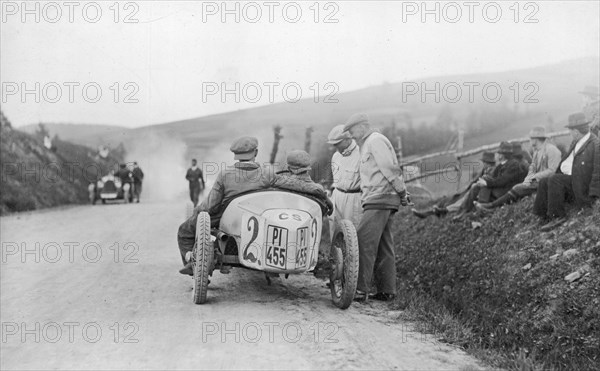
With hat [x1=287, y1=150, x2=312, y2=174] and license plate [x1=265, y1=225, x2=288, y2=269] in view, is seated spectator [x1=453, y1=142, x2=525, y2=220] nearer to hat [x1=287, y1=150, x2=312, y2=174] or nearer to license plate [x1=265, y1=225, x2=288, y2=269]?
hat [x1=287, y1=150, x2=312, y2=174]

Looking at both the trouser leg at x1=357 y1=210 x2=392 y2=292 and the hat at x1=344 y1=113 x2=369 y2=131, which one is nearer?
the trouser leg at x1=357 y1=210 x2=392 y2=292

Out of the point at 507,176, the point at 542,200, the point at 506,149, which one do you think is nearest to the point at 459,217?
the point at 507,176

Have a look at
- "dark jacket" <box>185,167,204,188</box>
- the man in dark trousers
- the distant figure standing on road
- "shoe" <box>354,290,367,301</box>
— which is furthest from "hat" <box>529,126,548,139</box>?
the distant figure standing on road

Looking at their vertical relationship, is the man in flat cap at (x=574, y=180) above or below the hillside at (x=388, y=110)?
below

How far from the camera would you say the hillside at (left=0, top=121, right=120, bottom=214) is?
20.7 meters

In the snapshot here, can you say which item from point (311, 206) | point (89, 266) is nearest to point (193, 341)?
point (311, 206)

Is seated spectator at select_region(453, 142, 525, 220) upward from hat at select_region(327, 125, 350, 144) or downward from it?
downward

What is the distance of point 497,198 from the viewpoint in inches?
436

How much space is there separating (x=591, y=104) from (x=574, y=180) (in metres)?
2.98

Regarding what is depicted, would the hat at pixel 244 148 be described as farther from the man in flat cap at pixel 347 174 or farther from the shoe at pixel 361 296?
the shoe at pixel 361 296

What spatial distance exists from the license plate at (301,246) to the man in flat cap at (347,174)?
1.72 metres

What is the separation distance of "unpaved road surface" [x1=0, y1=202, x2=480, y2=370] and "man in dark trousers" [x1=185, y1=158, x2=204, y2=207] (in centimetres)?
1165

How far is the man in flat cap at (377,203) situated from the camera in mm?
7625

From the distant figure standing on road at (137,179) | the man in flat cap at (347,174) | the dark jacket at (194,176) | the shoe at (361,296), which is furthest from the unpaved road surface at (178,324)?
the distant figure standing on road at (137,179)
